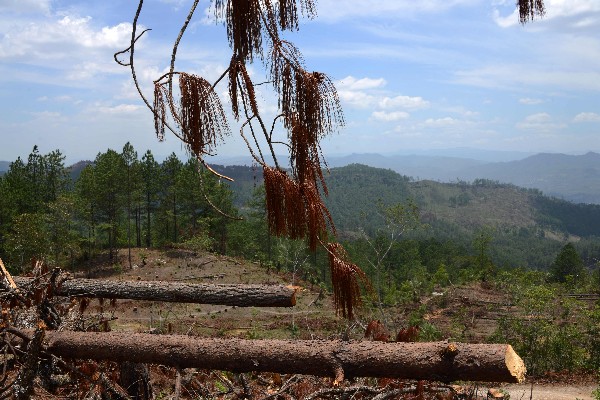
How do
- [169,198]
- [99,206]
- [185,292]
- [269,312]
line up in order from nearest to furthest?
[185,292], [269,312], [99,206], [169,198]

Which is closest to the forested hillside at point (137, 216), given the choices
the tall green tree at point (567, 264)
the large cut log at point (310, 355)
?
the tall green tree at point (567, 264)

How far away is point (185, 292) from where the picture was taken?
3828 mm

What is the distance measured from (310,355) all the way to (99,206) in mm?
31331

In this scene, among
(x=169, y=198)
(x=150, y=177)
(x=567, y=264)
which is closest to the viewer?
(x=169, y=198)

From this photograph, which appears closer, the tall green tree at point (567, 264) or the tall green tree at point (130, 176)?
the tall green tree at point (130, 176)

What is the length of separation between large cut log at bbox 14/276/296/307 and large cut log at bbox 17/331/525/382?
63 centimetres

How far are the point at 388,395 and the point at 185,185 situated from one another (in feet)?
100

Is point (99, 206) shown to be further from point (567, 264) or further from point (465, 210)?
point (465, 210)

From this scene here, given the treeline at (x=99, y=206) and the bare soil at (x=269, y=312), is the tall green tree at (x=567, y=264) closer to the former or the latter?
the bare soil at (x=269, y=312)

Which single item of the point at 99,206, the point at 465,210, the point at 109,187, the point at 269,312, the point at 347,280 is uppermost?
the point at 109,187

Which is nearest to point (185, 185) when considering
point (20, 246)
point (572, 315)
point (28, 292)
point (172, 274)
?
point (172, 274)

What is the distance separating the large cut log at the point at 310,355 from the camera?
92.0 inches

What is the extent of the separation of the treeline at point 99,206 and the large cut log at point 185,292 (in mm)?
20249

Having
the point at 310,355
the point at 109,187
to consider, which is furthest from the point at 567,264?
the point at 310,355
